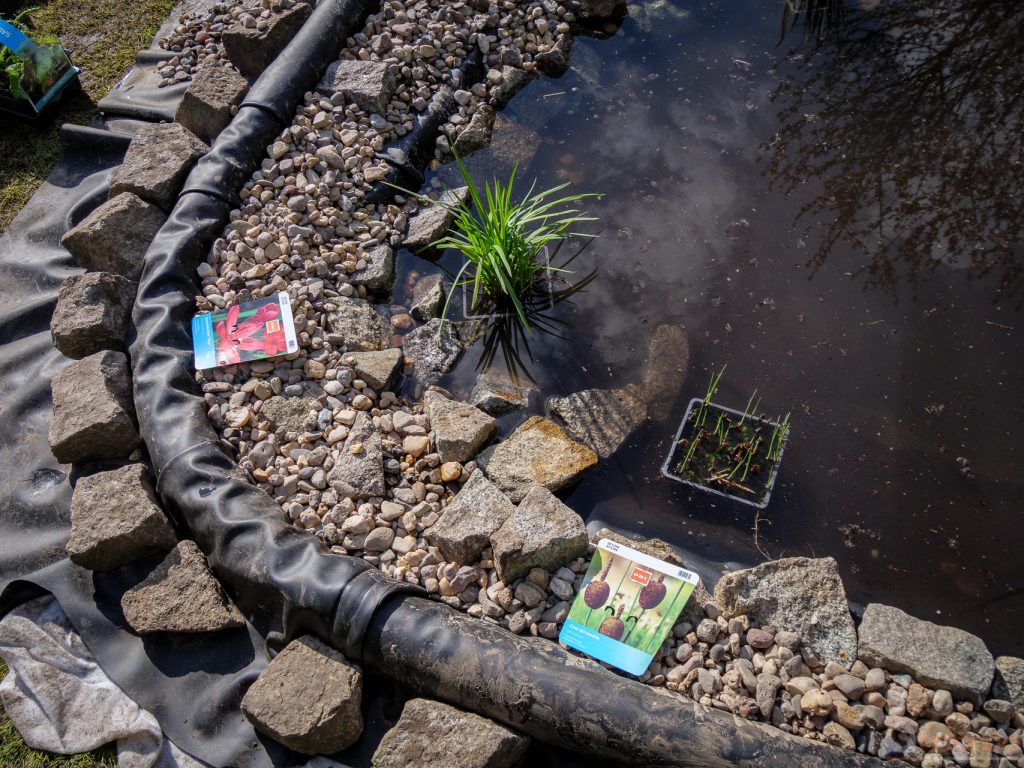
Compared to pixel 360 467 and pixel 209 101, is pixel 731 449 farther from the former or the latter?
pixel 209 101

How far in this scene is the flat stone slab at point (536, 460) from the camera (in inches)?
94.8

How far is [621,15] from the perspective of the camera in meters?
3.66

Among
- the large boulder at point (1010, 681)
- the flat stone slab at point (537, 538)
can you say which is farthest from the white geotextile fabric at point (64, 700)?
the large boulder at point (1010, 681)

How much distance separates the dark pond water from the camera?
2330 mm

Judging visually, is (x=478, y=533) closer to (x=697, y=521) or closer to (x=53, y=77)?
(x=697, y=521)

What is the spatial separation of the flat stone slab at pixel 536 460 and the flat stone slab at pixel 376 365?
47cm

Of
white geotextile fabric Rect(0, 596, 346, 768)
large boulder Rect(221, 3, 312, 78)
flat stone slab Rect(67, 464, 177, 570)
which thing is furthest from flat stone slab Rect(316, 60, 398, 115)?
white geotextile fabric Rect(0, 596, 346, 768)

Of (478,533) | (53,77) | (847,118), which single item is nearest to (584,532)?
(478,533)

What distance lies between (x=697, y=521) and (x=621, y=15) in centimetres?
253

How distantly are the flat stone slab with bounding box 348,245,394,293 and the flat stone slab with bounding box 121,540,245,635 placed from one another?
3.84ft

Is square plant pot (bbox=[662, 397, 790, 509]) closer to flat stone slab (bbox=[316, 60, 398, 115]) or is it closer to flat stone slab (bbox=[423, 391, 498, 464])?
flat stone slab (bbox=[423, 391, 498, 464])

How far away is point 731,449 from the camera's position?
246cm

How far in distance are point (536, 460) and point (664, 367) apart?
0.58 metres

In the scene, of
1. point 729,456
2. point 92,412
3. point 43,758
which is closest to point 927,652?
point 729,456
